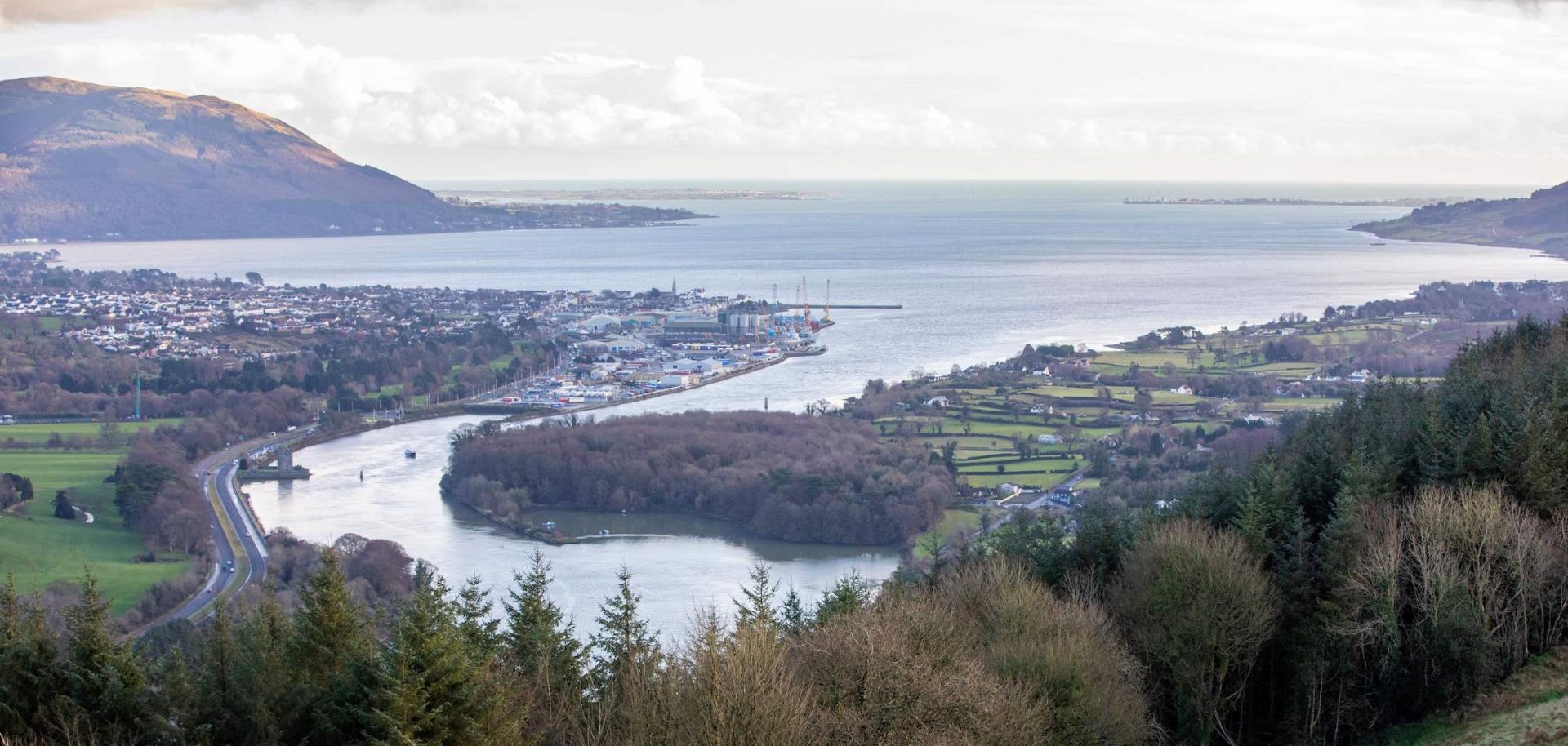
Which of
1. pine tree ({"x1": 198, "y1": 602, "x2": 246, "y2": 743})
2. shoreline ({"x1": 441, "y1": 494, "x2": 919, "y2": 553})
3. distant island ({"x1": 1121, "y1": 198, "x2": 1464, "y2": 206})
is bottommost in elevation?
shoreline ({"x1": 441, "y1": 494, "x2": 919, "y2": 553})

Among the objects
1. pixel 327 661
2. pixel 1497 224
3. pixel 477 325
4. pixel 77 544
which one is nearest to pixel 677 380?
pixel 477 325

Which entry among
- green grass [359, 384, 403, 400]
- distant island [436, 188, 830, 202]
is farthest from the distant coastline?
green grass [359, 384, 403, 400]

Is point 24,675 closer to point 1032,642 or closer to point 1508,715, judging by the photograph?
point 1032,642

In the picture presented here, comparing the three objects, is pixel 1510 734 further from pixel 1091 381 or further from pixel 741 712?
pixel 1091 381

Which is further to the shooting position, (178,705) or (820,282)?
(820,282)

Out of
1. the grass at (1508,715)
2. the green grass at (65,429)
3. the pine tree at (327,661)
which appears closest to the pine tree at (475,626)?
the pine tree at (327,661)

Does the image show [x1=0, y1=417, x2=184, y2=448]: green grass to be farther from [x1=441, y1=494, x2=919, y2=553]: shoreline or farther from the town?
[x1=441, y1=494, x2=919, y2=553]: shoreline

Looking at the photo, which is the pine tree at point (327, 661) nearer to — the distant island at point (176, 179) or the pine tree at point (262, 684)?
the pine tree at point (262, 684)

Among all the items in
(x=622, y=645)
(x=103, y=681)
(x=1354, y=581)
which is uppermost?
(x=103, y=681)
